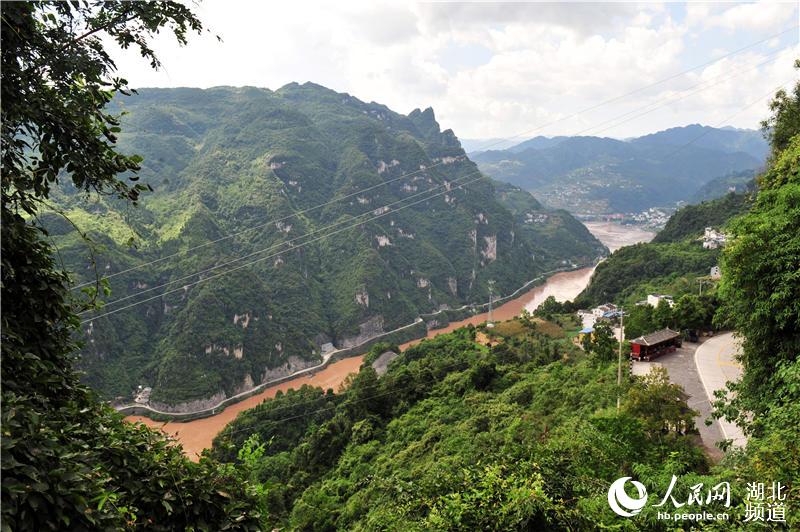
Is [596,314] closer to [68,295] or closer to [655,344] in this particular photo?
[655,344]

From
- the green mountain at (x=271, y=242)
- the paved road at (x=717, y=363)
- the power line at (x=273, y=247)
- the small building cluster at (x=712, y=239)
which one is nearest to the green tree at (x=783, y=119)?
the paved road at (x=717, y=363)

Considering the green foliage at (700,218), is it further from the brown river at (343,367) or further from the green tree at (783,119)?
the green tree at (783,119)

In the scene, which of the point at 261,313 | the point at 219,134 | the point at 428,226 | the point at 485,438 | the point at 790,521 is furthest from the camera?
the point at 219,134

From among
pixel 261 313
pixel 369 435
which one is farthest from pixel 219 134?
pixel 369 435

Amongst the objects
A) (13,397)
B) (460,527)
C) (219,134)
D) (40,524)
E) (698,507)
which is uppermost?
(219,134)

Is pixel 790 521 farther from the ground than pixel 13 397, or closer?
closer

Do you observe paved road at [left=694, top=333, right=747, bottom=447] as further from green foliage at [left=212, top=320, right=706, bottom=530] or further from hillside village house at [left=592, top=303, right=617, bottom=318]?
hillside village house at [left=592, top=303, right=617, bottom=318]

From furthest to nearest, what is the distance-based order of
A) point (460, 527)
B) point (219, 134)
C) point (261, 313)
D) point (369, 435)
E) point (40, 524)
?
point (219, 134) < point (261, 313) < point (369, 435) < point (460, 527) < point (40, 524)

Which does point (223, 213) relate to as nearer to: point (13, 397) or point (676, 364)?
point (676, 364)
